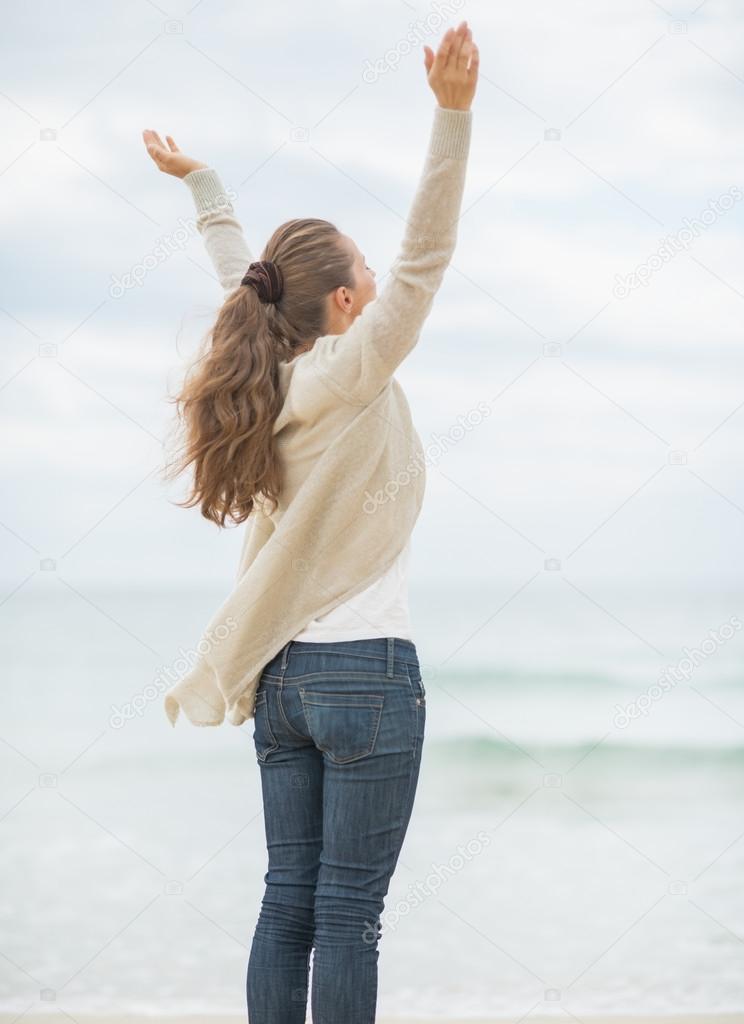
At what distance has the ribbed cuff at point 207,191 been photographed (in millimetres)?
1690

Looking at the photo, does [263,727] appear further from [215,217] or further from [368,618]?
[215,217]

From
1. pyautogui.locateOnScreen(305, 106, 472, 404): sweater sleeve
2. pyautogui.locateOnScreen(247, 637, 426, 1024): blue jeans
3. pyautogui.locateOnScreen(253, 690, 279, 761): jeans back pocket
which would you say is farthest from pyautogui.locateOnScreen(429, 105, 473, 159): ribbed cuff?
pyautogui.locateOnScreen(253, 690, 279, 761): jeans back pocket

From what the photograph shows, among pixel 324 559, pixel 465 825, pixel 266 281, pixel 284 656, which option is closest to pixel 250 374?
pixel 266 281

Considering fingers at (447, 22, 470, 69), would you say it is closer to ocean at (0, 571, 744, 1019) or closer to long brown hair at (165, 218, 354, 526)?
long brown hair at (165, 218, 354, 526)

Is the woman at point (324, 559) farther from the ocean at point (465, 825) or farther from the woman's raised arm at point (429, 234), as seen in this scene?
the ocean at point (465, 825)

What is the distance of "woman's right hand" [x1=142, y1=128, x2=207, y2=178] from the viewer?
173 centimetres

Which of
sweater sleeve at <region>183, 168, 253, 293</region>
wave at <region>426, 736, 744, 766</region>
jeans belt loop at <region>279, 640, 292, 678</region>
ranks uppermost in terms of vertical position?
sweater sleeve at <region>183, 168, 253, 293</region>

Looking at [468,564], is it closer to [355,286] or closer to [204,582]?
[204,582]

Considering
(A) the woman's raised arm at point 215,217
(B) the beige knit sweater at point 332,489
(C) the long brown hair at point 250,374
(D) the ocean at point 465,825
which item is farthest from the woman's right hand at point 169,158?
(D) the ocean at point 465,825

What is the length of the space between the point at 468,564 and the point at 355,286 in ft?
45.3

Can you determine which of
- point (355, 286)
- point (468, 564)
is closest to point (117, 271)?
point (468, 564)

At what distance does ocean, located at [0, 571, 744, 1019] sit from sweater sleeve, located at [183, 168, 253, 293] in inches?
77.7

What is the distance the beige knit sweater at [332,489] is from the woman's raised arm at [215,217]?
322mm

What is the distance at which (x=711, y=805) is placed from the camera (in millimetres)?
6867
